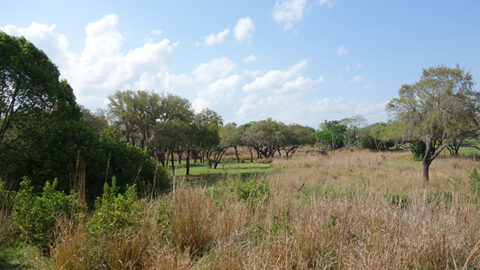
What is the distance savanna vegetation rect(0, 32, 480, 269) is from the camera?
2.77 meters

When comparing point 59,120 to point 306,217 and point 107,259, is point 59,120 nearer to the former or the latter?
point 107,259

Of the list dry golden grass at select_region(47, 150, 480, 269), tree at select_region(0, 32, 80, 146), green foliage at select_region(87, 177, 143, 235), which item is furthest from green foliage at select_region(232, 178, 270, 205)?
tree at select_region(0, 32, 80, 146)

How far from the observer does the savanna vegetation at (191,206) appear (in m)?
2.77

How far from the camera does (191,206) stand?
3629 millimetres

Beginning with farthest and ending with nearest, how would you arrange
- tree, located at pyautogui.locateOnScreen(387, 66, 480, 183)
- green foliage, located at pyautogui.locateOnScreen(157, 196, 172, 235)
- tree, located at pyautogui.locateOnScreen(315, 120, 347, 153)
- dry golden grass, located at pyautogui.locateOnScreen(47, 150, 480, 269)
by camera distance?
tree, located at pyautogui.locateOnScreen(315, 120, 347, 153) → tree, located at pyautogui.locateOnScreen(387, 66, 480, 183) → green foliage, located at pyautogui.locateOnScreen(157, 196, 172, 235) → dry golden grass, located at pyautogui.locateOnScreen(47, 150, 480, 269)

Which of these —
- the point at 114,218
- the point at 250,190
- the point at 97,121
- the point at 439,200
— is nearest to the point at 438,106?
the point at 439,200

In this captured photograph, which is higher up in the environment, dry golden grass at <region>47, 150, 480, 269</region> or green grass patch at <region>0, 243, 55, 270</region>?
dry golden grass at <region>47, 150, 480, 269</region>

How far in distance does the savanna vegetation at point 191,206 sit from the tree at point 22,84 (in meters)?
0.04

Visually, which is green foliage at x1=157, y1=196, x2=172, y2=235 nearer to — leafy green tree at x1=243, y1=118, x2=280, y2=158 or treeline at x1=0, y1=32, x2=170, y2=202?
treeline at x1=0, y1=32, x2=170, y2=202

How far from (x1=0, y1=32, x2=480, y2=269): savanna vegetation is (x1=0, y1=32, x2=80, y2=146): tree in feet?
0.12

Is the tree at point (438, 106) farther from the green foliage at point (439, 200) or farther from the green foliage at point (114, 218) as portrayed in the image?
the green foliage at point (114, 218)

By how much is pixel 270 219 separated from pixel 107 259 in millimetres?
2066

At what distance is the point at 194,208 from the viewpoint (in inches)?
145

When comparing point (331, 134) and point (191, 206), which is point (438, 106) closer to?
point (191, 206)
